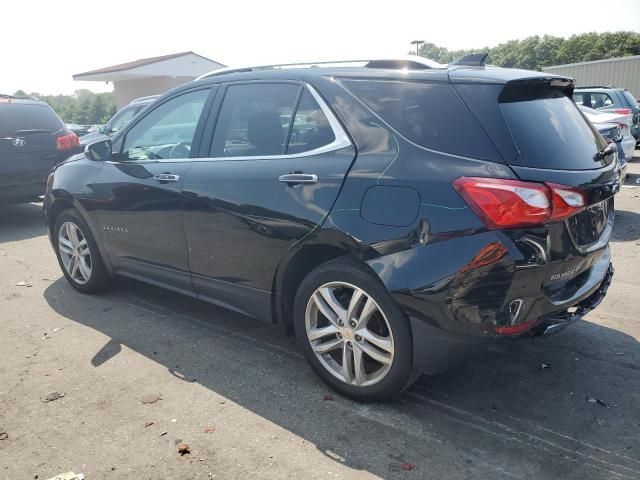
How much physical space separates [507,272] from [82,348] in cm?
302

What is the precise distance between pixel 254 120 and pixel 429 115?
1249 millimetres

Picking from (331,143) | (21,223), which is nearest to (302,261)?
(331,143)

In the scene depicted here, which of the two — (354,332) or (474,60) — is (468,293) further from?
(474,60)

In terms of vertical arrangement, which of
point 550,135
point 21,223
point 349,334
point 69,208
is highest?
point 550,135

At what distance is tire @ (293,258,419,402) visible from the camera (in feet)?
9.61

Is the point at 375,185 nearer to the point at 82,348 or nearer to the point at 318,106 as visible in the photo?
the point at 318,106

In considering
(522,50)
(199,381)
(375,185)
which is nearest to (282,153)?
(375,185)

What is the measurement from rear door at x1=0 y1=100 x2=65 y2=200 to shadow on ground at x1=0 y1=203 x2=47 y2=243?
50cm

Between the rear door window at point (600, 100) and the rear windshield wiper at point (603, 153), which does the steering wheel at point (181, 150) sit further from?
the rear door window at point (600, 100)

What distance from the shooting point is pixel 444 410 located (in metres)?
3.11

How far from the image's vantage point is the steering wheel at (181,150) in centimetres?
405

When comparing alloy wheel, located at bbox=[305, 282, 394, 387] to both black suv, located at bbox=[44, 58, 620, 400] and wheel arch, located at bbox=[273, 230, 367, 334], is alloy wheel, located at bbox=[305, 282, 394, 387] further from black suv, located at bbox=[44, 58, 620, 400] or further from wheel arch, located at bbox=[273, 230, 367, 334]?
wheel arch, located at bbox=[273, 230, 367, 334]

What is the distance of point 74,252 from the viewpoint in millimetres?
5148

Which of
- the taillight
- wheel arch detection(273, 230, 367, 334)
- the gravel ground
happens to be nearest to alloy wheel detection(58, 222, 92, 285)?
the gravel ground
